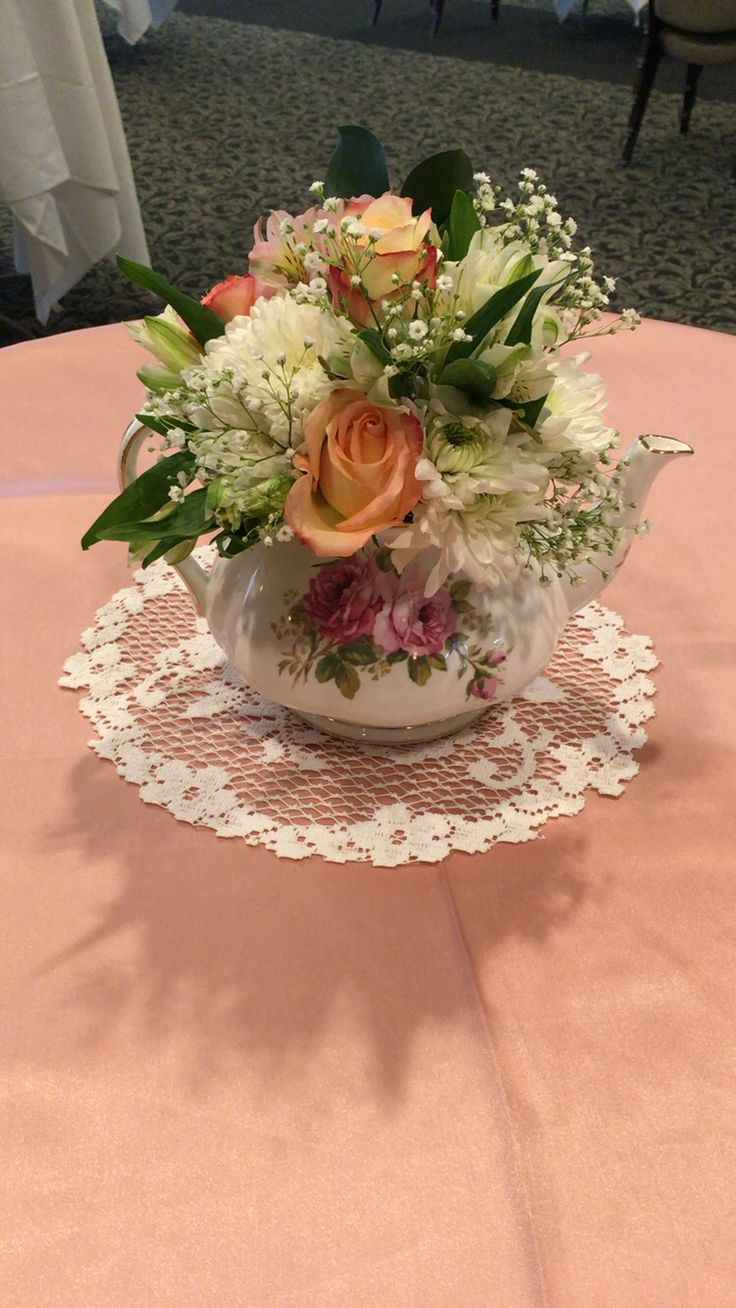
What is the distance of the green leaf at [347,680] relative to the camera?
0.72 meters

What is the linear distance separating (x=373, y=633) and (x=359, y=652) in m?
0.02

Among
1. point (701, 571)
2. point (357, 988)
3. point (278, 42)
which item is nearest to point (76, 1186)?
point (357, 988)

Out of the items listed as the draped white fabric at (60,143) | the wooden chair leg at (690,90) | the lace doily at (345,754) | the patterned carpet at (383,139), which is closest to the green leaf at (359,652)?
the lace doily at (345,754)

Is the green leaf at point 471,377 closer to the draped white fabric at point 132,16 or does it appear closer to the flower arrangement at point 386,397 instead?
the flower arrangement at point 386,397

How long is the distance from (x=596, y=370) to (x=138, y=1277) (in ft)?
3.23

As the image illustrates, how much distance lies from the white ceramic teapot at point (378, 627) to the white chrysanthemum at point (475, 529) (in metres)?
0.06

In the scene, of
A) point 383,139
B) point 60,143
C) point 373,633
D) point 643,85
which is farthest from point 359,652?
point 383,139

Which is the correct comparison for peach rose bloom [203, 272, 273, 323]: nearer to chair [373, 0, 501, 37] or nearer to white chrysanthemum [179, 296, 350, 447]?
white chrysanthemum [179, 296, 350, 447]

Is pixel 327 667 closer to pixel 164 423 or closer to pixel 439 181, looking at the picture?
pixel 164 423

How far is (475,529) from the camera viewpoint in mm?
622

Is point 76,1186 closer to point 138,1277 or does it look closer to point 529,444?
point 138,1277

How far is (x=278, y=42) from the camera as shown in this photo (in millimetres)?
5047

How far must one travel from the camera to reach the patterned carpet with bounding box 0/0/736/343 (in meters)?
3.12

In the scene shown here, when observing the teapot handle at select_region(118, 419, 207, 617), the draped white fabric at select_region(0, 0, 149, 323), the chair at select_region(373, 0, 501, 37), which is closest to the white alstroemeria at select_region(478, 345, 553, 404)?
the teapot handle at select_region(118, 419, 207, 617)
